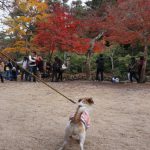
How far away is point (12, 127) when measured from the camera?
7.77 meters

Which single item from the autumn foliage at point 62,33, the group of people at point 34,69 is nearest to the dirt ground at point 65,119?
the group of people at point 34,69

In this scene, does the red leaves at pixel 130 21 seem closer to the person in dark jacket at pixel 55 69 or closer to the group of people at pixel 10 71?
the person in dark jacket at pixel 55 69

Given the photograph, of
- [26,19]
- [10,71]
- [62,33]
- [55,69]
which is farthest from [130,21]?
[26,19]

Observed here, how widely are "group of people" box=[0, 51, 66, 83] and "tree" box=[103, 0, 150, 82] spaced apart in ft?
11.2

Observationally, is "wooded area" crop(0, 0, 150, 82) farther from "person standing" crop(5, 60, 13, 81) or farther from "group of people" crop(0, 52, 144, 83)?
"person standing" crop(5, 60, 13, 81)

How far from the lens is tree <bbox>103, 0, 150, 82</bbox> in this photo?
15859 millimetres

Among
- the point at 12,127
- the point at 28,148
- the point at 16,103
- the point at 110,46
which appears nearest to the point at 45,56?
the point at 110,46

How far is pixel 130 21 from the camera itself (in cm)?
1611

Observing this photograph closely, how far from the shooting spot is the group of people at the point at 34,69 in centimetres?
1780

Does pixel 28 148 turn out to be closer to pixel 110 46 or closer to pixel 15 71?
pixel 15 71

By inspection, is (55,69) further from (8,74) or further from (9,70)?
(8,74)

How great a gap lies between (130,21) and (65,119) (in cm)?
876

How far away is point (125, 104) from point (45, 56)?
1324cm

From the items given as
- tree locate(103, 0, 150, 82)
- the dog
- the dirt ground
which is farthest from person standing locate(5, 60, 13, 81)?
the dog
